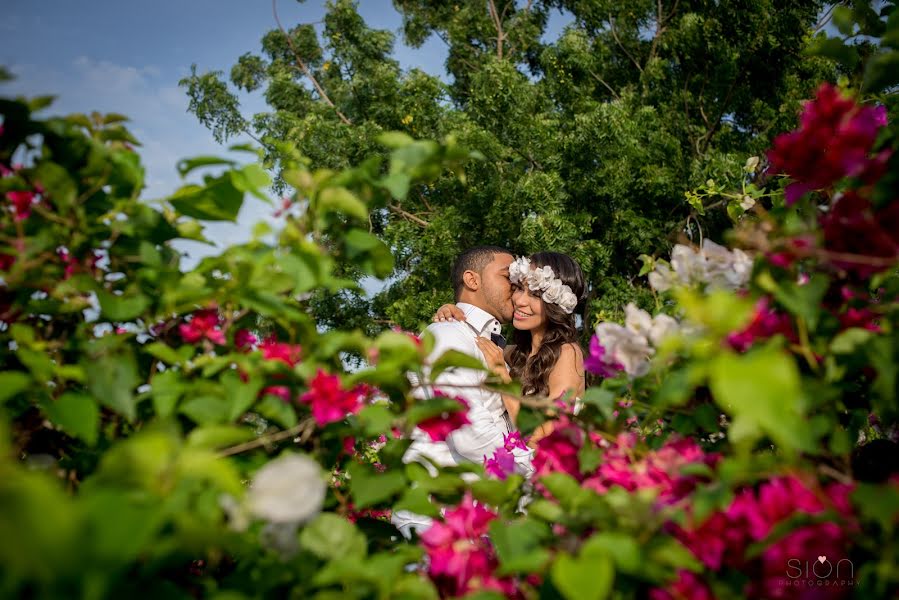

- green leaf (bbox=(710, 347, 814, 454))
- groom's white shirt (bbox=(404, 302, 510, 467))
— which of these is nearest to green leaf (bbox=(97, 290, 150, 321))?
green leaf (bbox=(710, 347, 814, 454))

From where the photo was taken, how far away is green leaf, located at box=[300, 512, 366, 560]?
0.91 metres

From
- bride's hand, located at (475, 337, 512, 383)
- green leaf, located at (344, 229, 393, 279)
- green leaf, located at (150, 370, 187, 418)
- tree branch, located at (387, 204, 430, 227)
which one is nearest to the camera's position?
green leaf, located at (150, 370, 187, 418)

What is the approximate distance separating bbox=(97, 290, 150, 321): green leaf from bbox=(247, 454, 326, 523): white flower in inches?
19.0

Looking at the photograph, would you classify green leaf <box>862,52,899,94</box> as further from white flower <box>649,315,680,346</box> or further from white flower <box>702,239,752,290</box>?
white flower <box>649,315,680,346</box>

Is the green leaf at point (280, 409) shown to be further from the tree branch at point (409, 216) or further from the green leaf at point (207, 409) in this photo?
the tree branch at point (409, 216)

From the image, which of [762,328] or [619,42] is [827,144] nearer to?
[762,328]

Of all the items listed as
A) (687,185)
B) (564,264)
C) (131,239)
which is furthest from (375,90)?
(131,239)

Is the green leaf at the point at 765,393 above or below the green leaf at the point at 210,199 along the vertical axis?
below

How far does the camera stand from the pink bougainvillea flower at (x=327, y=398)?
101 centimetres

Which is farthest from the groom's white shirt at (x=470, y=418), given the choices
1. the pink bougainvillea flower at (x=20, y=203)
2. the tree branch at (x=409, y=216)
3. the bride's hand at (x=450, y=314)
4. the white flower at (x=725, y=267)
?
the tree branch at (x=409, y=216)

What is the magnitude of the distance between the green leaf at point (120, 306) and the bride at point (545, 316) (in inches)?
118

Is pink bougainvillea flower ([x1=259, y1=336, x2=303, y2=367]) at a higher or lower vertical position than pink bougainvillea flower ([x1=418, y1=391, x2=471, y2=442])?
higher

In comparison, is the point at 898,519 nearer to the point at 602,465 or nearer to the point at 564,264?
the point at 602,465

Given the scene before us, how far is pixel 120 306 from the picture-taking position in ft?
3.48
